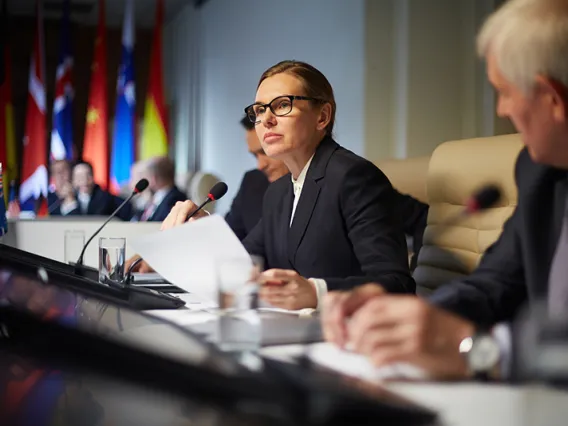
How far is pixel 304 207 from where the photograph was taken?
82.4 inches

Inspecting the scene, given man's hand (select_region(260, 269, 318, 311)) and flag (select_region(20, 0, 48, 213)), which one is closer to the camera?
man's hand (select_region(260, 269, 318, 311))

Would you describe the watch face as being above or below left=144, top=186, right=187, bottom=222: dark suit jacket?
above

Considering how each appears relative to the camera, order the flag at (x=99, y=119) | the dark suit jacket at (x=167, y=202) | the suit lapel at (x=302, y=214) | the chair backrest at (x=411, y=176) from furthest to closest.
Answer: the flag at (x=99, y=119)
the dark suit jacket at (x=167, y=202)
the chair backrest at (x=411, y=176)
the suit lapel at (x=302, y=214)

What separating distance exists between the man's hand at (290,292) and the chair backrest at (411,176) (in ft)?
5.68

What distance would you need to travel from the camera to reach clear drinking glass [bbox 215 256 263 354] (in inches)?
38.9

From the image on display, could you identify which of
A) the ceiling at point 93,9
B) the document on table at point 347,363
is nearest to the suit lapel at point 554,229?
the document on table at point 347,363

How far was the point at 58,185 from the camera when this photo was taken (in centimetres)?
686

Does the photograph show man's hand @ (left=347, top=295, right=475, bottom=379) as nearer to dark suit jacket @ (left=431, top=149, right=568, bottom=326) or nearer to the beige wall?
dark suit jacket @ (left=431, top=149, right=568, bottom=326)

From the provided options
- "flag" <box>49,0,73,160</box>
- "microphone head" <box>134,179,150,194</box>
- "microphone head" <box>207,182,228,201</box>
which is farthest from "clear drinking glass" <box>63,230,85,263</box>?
"flag" <box>49,0,73,160</box>

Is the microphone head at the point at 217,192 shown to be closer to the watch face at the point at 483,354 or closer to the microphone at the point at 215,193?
the microphone at the point at 215,193

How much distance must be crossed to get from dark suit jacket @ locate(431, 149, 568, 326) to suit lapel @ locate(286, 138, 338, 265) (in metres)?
0.86

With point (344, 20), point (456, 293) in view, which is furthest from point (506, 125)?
point (456, 293)

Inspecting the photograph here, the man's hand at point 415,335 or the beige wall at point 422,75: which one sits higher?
the beige wall at point 422,75

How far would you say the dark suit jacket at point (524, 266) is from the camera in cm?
119
